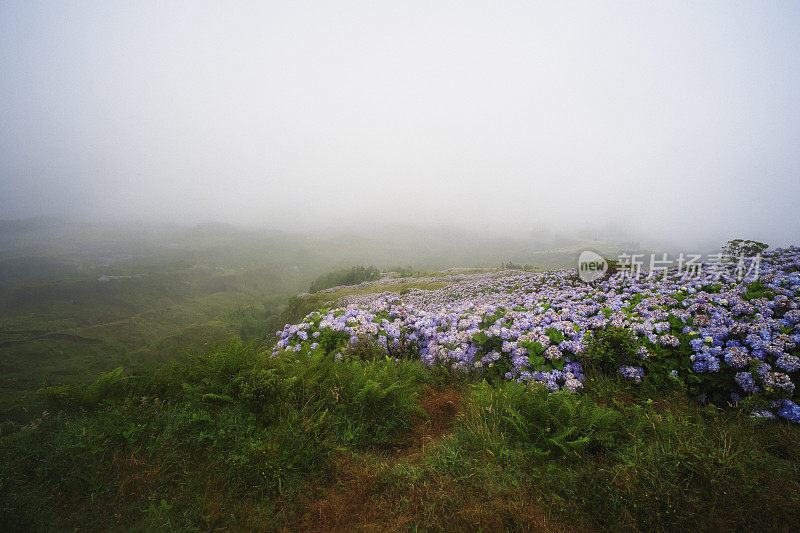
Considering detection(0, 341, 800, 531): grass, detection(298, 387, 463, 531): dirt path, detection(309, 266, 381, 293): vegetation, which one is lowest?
detection(309, 266, 381, 293): vegetation

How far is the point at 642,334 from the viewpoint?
509cm

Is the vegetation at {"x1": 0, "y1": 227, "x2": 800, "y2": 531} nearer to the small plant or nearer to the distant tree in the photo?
the small plant

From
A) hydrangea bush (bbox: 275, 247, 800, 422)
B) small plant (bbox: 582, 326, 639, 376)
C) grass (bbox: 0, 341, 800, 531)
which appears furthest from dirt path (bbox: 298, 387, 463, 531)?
small plant (bbox: 582, 326, 639, 376)

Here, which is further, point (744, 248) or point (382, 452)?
point (744, 248)

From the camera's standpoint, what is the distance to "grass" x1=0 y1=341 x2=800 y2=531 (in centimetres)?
265

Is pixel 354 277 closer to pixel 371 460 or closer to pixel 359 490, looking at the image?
pixel 371 460

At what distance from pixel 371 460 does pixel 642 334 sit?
4.91 m

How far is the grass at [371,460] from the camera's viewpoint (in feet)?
8.70

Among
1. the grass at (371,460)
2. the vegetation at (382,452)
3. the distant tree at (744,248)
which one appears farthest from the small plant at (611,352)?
the distant tree at (744,248)

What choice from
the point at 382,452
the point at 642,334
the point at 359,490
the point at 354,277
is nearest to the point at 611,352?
the point at 642,334

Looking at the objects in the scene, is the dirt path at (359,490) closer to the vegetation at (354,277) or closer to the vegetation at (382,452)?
the vegetation at (382,452)

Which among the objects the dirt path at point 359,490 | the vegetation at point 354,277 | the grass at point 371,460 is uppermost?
the grass at point 371,460

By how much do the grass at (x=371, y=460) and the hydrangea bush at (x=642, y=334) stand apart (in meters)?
0.52

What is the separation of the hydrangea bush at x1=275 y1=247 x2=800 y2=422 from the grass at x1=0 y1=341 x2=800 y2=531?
20.4 inches
